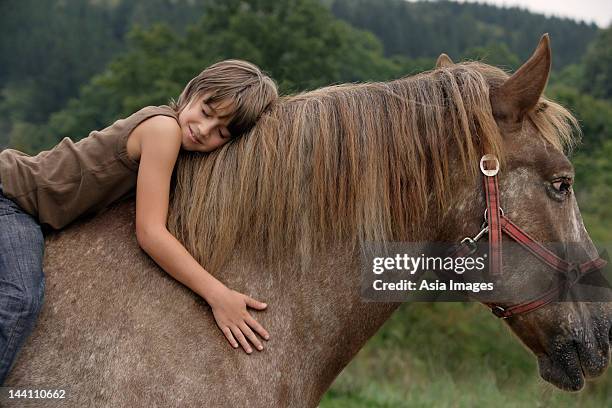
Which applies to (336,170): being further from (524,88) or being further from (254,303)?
(524,88)

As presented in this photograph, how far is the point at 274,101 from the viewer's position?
2.94 m

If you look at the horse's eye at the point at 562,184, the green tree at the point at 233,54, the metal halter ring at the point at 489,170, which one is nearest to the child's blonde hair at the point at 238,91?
the metal halter ring at the point at 489,170

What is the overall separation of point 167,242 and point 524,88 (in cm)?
160

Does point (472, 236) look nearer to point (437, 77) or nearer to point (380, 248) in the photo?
point (380, 248)

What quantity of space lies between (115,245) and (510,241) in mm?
1629

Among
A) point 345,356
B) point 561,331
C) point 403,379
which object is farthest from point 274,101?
point 403,379

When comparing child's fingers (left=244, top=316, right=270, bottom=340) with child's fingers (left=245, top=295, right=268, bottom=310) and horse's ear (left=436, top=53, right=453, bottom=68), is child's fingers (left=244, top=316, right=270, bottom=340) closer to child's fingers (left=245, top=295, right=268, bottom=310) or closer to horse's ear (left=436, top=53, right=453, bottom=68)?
child's fingers (left=245, top=295, right=268, bottom=310)

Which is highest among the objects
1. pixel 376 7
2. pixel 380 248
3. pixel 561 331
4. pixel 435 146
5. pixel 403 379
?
pixel 435 146

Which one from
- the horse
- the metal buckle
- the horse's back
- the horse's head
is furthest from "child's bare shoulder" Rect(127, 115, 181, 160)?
the metal buckle

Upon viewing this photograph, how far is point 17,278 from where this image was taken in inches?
96.3

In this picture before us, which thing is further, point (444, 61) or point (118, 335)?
point (444, 61)

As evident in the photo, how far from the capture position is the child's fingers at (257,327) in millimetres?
2568

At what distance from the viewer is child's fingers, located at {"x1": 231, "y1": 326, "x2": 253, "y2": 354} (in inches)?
99.4

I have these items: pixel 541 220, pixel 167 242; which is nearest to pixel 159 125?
pixel 167 242
